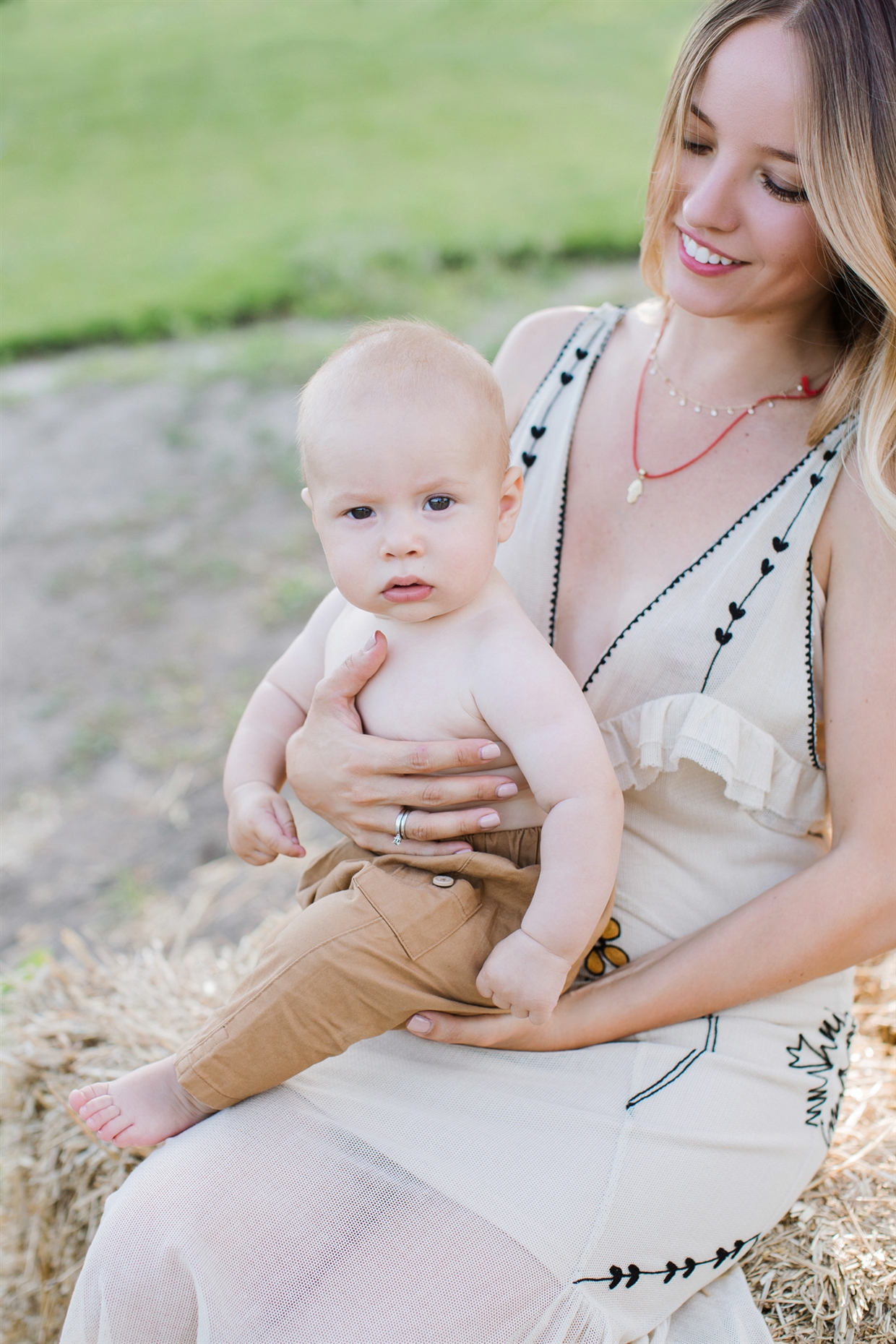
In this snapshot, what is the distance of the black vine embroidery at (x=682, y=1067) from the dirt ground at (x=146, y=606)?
169 cm

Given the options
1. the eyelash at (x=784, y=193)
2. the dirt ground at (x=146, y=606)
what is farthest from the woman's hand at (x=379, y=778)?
the dirt ground at (x=146, y=606)

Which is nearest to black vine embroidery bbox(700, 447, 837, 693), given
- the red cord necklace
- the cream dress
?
the cream dress

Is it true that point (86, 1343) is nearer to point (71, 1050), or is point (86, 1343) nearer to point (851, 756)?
point (71, 1050)

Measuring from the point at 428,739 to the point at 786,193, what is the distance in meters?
1.15

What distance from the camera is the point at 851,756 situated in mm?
1969

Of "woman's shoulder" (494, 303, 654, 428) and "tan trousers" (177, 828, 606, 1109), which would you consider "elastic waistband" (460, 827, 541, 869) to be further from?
"woman's shoulder" (494, 303, 654, 428)

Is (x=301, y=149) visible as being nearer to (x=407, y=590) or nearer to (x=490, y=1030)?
(x=407, y=590)

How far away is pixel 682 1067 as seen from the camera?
78.4 inches

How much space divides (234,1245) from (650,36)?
15.0 metres

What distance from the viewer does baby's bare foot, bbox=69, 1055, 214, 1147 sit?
1.92m


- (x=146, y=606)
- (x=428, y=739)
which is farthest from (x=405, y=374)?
(x=146, y=606)

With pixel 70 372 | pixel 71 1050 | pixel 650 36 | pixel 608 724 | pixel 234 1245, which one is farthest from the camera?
pixel 650 36

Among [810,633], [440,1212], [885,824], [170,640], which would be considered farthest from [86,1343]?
[170,640]

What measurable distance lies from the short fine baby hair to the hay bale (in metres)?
1.44
